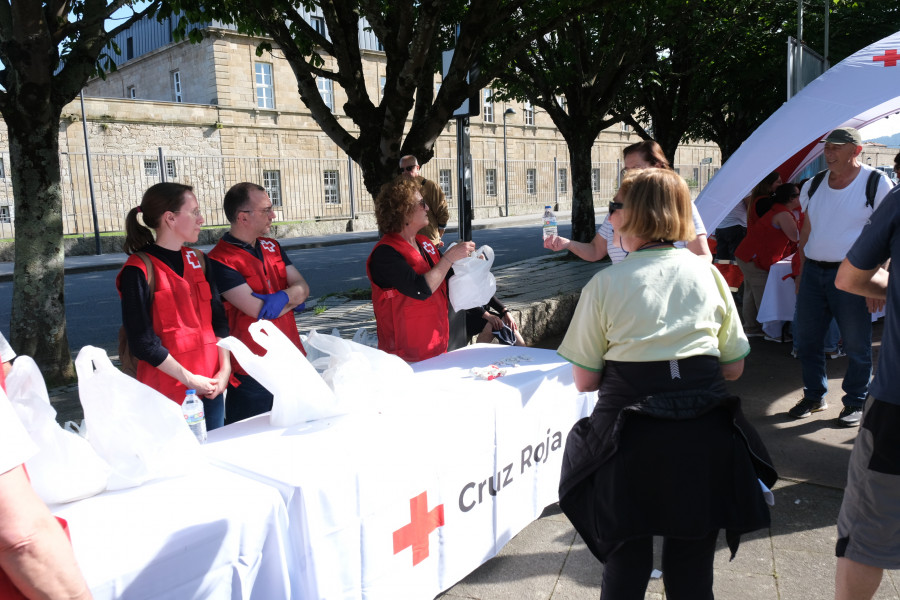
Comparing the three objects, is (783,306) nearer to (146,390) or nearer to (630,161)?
(630,161)

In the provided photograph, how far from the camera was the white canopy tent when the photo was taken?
4.70m

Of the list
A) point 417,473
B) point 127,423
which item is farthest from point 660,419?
point 127,423

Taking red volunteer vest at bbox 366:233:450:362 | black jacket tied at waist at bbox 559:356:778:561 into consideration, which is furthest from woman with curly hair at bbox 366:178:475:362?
black jacket tied at waist at bbox 559:356:778:561

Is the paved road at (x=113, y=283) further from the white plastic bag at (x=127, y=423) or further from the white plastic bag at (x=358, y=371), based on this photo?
the white plastic bag at (x=127, y=423)

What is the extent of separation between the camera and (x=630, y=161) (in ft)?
12.8

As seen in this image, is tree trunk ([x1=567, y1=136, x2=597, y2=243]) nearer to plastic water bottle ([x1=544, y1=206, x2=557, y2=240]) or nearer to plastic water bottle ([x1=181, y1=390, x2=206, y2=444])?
plastic water bottle ([x1=544, y1=206, x2=557, y2=240])

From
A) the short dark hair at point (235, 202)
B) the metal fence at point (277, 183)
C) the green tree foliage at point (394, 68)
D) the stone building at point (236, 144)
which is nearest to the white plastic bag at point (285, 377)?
the short dark hair at point (235, 202)

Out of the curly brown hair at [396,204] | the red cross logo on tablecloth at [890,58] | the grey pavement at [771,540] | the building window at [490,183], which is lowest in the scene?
the grey pavement at [771,540]

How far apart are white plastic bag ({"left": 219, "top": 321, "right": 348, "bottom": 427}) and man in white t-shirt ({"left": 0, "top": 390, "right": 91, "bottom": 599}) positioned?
112cm

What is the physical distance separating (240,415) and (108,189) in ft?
73.7

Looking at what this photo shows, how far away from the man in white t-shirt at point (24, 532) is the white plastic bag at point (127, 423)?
2.35ft

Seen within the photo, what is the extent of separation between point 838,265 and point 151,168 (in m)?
23.7

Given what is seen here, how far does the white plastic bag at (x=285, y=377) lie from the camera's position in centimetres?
229

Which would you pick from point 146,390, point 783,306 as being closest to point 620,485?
point 146,390
